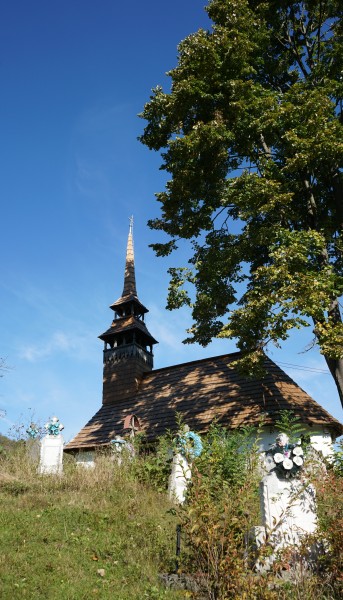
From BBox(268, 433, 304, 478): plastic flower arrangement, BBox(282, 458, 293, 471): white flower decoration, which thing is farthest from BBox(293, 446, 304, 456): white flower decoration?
BBox(282, 458, 293, 471): white flower decoration

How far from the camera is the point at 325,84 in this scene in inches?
481

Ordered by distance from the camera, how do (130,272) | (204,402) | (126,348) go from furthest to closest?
(130,272), (126,348), (204,402)

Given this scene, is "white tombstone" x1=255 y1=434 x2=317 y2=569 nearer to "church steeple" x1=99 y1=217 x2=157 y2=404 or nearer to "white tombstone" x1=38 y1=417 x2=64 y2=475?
"white tombstone" x1=38 y1=417 x2=64 y2=475

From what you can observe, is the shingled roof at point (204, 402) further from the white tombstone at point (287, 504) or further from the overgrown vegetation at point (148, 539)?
the white tombstone at point (287, 504)

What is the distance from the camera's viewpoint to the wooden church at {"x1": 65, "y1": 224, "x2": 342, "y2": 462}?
16.1m

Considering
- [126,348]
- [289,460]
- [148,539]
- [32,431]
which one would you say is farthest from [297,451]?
[126,348]

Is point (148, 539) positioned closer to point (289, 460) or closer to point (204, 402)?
point (289, 460)

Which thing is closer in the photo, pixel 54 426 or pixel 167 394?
pixel 54 426

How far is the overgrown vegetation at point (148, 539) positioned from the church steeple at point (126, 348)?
12969 mm

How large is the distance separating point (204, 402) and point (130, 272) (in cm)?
1106

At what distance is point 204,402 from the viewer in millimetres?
18359

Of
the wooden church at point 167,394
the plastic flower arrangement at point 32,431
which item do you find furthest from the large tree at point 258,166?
the plastic flower arrangement at point 32,431

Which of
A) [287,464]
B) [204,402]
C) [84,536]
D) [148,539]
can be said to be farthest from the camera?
[204,402]

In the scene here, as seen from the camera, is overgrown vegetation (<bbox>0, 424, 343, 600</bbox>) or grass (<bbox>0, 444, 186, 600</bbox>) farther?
grass (<bbox>0, 444, 186, 600</bbox>)
